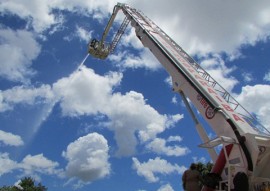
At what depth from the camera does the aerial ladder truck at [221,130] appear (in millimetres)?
9508

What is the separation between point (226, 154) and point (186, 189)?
1663 mm

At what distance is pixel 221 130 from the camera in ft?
35.5

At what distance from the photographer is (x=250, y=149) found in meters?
9.62

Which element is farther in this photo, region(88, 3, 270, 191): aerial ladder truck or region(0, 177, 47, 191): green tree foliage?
region(0, 177, 47, 191): green tree foliage

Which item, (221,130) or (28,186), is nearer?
(221,130)

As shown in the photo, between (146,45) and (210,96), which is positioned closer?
(210,96)

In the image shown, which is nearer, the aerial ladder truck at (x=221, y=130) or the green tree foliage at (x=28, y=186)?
the aerial ladder truck at (x=221, y=130)

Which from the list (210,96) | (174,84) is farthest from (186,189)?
(174,84)

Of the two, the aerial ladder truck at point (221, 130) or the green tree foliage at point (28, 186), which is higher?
the green tree foliage at point (28, 186)

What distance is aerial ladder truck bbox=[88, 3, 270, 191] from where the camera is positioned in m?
9.51

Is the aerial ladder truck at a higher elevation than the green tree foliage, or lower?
lower

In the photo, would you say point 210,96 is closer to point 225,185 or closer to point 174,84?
point 174,84

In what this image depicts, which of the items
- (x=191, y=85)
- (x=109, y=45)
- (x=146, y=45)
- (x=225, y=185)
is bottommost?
(x=225, y=185)

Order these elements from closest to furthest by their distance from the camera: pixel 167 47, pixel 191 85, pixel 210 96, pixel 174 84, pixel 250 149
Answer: pixel 250 149 → pixel 210 96 → pixel 191 85 → pixel 174 84 → pixel 167 47
